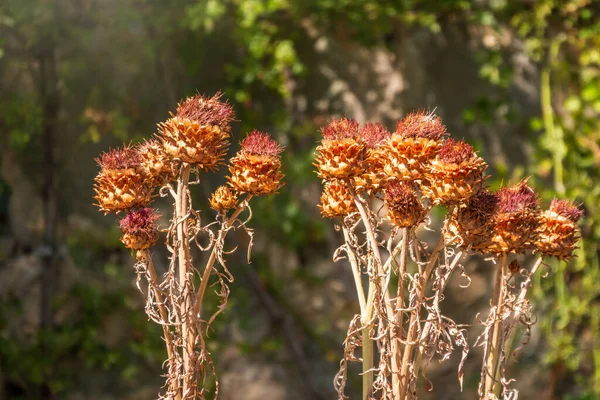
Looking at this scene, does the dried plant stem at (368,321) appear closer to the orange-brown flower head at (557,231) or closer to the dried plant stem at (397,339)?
the dried plant stem at (397,339)

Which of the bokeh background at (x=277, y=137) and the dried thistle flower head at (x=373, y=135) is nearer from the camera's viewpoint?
the dried thistle flower head at (x=373, y=135)

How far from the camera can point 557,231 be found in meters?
1.13

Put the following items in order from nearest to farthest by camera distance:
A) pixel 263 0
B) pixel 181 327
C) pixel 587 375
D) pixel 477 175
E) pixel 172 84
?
pixel 477 175 → pixel 181 327 → pixel 263 0 → pixel 172 84 → pixel 587 375

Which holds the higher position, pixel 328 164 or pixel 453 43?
pixel 453 43

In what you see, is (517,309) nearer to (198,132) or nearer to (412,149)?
(412,149)

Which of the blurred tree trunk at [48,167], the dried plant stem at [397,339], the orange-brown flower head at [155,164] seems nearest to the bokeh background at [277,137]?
the blurred tree trunk at [48,167]

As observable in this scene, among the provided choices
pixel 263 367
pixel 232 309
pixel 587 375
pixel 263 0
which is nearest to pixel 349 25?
pixel 263 0

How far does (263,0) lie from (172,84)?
1.66ft

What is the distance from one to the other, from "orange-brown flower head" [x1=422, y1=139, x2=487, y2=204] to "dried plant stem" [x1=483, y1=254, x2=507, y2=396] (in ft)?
0.52

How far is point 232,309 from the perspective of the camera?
9.86 ft

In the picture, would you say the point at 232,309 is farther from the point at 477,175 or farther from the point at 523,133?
the point at 477,175

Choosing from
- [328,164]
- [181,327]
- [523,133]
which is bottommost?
[181,327]

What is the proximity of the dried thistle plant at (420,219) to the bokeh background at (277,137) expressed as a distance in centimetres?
184

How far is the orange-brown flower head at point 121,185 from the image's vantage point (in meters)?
1.05
